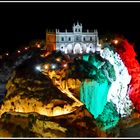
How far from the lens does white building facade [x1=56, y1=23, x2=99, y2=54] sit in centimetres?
2412

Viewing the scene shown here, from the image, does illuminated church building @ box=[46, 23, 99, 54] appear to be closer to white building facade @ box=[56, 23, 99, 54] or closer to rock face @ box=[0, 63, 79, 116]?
white building facade @ box=[56, 23, 99, 54]

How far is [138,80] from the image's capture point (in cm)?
2603

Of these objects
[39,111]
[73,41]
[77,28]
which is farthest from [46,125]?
[77,28]

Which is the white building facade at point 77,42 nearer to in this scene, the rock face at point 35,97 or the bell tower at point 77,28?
the bell tower at point 77,28

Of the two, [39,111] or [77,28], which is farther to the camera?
[77,28]

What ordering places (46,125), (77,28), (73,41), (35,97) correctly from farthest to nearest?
(77,28)
(73,41)
(35,97)
(46,125)

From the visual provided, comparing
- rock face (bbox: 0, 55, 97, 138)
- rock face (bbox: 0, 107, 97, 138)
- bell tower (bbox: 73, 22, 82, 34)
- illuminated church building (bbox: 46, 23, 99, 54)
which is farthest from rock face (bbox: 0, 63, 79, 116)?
bell tower (bbox: 73, 22, 82, 34)

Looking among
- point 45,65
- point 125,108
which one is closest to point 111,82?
point 125,108

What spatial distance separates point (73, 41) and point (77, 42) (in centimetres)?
17

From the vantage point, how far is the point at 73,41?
2412 centimetres

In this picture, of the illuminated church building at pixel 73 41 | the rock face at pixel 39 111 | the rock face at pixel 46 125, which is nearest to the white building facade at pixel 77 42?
the illuminated church building at pixel 73 41

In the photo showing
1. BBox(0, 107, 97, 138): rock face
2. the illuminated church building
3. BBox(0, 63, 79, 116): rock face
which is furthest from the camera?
the illuminated church building

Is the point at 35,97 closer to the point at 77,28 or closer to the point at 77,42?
the point at 77,42

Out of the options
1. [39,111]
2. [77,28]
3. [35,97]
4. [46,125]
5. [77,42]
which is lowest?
[46,125]
